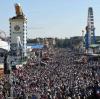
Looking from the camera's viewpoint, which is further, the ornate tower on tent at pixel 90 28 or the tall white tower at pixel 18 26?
the ornate tower on tent at pixel 90 28

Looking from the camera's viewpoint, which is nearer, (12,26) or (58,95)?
(58,95)

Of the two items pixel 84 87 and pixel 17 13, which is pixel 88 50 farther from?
pixel 84 87

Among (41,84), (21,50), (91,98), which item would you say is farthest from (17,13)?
(91,98)

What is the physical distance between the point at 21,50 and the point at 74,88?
52.4 meters

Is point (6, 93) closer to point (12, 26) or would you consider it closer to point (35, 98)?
point (35, 98)

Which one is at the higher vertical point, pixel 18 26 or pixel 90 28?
pixel 18 26

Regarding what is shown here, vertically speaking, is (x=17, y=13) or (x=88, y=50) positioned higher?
(x=17, y=13)

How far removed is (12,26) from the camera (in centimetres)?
9731

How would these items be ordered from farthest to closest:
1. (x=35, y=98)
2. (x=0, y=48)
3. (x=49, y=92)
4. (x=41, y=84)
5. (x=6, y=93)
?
(x=0, y=48) → (x=41, y=84) → (x=49, y=92) → (x=6, y=93) → (x=35, y=98)

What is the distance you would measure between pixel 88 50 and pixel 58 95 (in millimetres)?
71110

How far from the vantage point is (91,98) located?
20672 mm

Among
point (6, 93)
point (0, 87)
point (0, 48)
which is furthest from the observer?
point (0, 48)

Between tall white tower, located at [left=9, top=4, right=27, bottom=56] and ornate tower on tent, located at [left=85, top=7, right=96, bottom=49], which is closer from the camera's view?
tall white tower, located at [left=9, top=4, right=27, bottom=56]

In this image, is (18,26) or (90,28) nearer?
(18,26)
